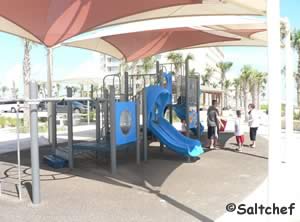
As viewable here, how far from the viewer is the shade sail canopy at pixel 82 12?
1138 cm

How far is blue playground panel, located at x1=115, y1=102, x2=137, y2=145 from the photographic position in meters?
10.0

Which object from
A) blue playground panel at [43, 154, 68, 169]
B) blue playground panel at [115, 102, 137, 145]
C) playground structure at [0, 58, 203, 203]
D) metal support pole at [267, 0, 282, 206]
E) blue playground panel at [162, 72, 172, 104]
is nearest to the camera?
metal support pole at [267, 0, 282, 206]

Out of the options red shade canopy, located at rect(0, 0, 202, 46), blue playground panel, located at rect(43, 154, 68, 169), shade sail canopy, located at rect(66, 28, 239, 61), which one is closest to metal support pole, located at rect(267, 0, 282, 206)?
red shade canopy, located at rect(0, 0, 202, 46)

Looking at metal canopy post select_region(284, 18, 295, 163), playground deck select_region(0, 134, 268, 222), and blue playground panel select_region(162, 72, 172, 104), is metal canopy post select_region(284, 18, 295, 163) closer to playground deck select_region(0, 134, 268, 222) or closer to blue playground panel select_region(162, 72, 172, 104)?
playground deck select_region(0, 134, 268, 222)

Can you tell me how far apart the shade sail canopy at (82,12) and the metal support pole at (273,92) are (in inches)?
227

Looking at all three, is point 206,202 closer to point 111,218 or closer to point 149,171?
point 111,218

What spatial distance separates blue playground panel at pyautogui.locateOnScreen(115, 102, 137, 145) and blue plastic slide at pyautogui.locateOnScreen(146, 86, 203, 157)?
81 cm

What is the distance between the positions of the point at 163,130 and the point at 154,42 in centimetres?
880

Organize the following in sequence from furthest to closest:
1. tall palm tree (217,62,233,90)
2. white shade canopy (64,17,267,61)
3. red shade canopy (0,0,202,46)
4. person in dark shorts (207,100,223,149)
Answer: tall palm tree (217,62,233,90) → white shade canopy (64,17,267,61) → person in dark shorts (207,100,223,149) → red shade canopy (0,0,202,46)

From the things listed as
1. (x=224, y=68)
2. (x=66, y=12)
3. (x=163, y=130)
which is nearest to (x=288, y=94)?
(x=163, y=130)

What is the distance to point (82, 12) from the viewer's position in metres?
12.1

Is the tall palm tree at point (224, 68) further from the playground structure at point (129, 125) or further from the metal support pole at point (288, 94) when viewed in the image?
the metal support pole at point (288, 94)

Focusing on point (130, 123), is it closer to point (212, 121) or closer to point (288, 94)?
point (212, 121)

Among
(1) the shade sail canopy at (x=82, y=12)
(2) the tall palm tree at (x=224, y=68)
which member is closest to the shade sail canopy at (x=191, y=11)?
(1) the shade sail canopy at (x=82, y=12)
